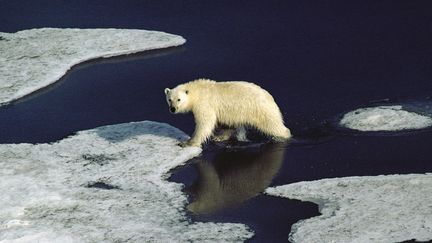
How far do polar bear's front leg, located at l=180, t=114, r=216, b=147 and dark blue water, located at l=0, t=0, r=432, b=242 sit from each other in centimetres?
25

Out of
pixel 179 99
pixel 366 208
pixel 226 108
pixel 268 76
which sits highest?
pixel 179 99

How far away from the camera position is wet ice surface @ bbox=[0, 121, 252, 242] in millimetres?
11219

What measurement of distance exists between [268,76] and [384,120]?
3.52 meters

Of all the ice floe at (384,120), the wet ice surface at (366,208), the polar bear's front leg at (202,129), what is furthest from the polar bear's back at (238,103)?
the wet ice surface at (366,208)

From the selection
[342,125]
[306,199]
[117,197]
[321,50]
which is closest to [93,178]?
[117,197]

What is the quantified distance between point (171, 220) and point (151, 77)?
6880 millimetres

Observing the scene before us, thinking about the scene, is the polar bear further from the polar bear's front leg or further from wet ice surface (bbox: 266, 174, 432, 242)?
wet ice surface (bbox: 266, 174, 432, 242)

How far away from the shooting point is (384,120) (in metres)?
15.0

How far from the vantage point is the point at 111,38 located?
68.5ft

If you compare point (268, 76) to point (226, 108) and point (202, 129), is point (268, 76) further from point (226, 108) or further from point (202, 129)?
point (202, 129)

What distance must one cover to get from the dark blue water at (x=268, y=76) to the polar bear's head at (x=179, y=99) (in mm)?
833

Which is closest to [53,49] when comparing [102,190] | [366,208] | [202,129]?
[202,129]

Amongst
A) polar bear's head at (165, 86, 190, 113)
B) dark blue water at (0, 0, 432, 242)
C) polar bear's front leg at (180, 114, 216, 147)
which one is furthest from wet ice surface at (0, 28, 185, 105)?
polar bear's front leg at (180, 114, 216, 147)

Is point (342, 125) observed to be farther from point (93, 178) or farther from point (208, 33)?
point (208, 33)
